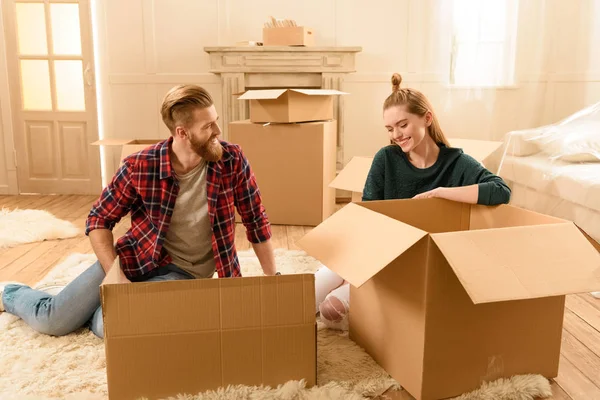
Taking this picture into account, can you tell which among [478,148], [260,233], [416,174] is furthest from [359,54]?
[260,233]

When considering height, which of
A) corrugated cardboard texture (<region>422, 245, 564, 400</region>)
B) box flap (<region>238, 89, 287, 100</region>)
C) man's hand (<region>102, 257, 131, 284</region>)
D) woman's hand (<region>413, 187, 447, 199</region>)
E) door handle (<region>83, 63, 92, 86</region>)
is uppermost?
door handle (<region>83, 63, 92, 86</region>)

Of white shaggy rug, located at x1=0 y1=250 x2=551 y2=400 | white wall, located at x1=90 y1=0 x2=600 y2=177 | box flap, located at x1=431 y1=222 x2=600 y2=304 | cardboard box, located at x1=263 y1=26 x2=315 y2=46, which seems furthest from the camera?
white wall, located at x1=90 y1=0 x2=600 y2=177

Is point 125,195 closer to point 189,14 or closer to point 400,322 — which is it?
point 400,322

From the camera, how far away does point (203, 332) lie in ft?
4.31

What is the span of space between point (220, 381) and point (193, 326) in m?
0.17

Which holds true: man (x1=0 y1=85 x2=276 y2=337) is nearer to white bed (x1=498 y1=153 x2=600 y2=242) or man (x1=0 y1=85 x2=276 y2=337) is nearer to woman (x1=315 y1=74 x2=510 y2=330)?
woman (x1=315 y1=74 x2=510 y2=330)

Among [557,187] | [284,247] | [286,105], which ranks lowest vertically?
[284,247]

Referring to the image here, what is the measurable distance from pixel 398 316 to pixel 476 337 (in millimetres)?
192

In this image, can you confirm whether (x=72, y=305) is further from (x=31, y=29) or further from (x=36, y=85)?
(x=31, y=29)

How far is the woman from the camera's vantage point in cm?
175

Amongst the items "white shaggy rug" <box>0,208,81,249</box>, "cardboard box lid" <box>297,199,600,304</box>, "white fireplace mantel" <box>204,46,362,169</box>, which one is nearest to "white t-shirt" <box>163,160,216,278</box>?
"cardboard box lid" <box>297,199,600,304</box>

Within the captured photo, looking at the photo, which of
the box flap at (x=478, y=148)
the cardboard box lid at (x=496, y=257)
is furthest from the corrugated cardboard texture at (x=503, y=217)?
the box flap at (x=478, y=148)

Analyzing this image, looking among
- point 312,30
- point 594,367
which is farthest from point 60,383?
point 312,30

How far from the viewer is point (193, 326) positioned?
131 centimetres
